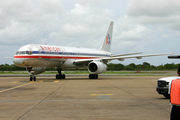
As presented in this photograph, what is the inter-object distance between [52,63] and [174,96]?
20.5 metres

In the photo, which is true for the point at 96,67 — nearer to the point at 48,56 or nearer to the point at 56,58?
the point at 56,58

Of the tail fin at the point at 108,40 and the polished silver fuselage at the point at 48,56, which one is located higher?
the tail fin at the point at 108,40

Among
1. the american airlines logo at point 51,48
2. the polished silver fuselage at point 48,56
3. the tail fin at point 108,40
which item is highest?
the tail fin at point 108,40

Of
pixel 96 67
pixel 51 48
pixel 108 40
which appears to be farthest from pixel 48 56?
pixel 108 40

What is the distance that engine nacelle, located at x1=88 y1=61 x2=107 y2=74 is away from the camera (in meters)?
23.9

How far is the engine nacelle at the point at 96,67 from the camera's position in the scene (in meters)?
23.9

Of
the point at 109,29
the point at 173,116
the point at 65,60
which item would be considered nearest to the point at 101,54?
the point at 109,29

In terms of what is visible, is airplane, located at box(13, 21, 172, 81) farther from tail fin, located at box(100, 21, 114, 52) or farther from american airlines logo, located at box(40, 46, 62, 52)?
tail fin, located at box(100, 21, 114, 52)

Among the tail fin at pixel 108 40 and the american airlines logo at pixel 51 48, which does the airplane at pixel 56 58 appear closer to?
the american airlines logo at pixel 51 48

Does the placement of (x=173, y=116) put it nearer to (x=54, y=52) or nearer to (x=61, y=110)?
(x=61, y=110)

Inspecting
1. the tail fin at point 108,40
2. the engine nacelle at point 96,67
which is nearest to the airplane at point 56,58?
the engine nacelle at point 96,67

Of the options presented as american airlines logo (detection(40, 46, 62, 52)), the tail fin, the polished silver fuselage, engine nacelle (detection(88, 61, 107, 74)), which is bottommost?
engine nacelle (detection(88, 61, 107, 74))

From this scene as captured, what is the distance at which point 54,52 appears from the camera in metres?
23.4

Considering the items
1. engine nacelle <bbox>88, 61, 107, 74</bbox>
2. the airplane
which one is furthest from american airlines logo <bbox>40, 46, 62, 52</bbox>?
engine nacelle <bbox>88, 61, 107, 74</bbox>
